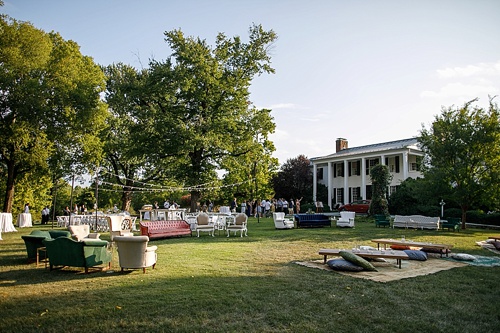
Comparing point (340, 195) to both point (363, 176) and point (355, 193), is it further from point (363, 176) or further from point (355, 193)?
point (363, 176)

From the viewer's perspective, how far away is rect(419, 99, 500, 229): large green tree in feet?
61.7

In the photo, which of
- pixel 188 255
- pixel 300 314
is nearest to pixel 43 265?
pixel 188 255

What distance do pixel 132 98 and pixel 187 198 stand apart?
76.7 ft

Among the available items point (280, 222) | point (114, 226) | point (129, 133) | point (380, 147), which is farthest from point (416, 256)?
point (380, 147)

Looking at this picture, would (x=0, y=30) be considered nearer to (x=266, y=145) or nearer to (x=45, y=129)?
(x=45, y=129)

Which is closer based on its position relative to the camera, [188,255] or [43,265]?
[43,265]

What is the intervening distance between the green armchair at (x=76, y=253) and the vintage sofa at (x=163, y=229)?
228 inches

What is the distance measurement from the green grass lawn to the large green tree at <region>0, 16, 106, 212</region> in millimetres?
15052

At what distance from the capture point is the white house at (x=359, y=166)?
33.9 m

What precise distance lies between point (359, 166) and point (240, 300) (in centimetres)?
3480

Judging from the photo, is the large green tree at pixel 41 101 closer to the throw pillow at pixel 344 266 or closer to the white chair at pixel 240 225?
the white chair at pixel 240 225

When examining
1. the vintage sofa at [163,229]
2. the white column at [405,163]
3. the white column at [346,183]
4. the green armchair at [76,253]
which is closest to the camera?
the green armchair at [76,253]

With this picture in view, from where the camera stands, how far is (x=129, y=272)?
822cm

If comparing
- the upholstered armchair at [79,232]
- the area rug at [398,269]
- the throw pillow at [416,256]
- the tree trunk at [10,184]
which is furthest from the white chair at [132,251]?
the tree trunk at [10,184]
